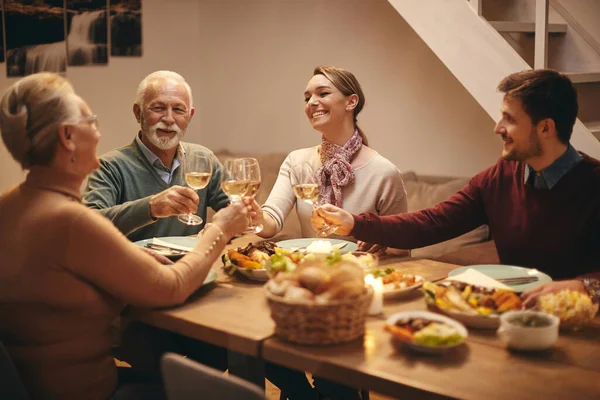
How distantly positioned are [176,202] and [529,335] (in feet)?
3.97

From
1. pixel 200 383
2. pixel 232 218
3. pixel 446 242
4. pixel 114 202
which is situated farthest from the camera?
pixel 446 242

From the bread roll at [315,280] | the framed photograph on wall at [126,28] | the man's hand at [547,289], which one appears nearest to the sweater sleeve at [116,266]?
the bread roll at [315,280]

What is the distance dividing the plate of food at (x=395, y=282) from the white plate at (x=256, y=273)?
0.31 m

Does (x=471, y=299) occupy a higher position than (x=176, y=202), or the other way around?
(x=176, y=202)

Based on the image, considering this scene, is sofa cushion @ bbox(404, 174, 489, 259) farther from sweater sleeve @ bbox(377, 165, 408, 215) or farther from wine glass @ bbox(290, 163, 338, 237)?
wine glass @ bbox(290, 163, 338, 237)

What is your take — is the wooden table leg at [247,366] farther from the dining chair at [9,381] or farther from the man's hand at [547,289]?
the man's hand at [547,289]

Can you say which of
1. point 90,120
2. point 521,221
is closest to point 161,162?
point 90,120

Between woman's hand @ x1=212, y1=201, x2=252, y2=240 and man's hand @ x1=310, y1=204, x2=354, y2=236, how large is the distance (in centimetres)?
33

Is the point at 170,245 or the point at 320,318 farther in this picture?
the point at 170,245

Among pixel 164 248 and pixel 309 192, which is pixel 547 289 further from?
pixel 164 248

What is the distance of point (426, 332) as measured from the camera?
1.41 m

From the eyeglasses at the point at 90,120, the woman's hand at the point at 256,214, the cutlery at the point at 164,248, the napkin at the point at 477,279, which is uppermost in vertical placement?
the eyeglasses at the point at 90,120

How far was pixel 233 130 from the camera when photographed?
5.18 m

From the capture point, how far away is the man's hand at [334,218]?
7.00 feet
